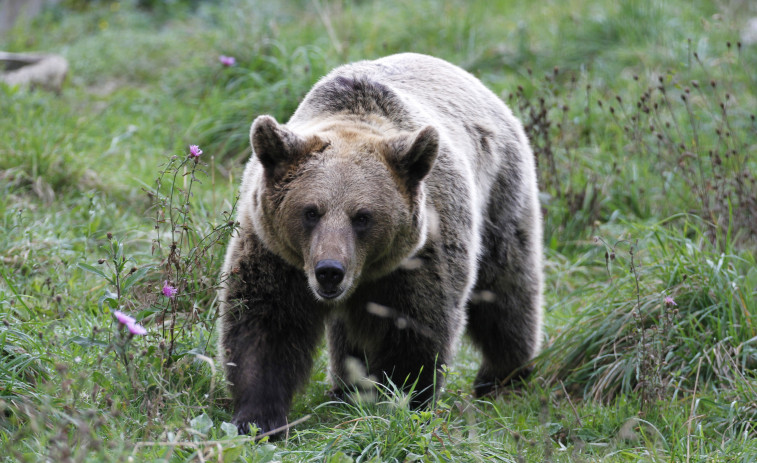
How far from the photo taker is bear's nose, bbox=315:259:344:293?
3936 mm

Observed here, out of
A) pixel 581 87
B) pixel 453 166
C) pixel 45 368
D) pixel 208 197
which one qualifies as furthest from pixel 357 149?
pixel 581 87

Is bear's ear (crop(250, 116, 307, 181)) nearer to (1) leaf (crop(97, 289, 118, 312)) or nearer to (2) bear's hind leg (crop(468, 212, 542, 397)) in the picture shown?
(1) leaf (crop(97, 289, 118, 312))

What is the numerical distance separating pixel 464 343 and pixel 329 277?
2.63 meters

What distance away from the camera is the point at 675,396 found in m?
4.82

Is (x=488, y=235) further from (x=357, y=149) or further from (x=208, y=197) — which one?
(x=208, y=197)

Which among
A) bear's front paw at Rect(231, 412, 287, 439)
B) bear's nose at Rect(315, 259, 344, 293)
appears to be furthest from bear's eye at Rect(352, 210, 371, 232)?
bear's front paw at Rect(231, 412, 287, 439)

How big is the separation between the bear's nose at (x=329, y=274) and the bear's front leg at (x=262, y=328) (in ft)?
1.40

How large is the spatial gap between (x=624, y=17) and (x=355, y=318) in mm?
7185

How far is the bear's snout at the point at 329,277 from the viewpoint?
394 cm

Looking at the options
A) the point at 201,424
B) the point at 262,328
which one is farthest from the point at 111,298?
the point at 262,328

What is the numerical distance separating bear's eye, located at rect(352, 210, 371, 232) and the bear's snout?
29 centimetres

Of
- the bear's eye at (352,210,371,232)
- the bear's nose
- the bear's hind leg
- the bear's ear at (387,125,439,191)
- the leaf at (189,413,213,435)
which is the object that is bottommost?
the bear's hind leg

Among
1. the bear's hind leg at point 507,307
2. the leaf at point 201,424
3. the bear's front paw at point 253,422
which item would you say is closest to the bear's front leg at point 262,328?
the bear's front paw at point 253,422

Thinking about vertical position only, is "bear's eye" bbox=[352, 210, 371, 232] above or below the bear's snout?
above
